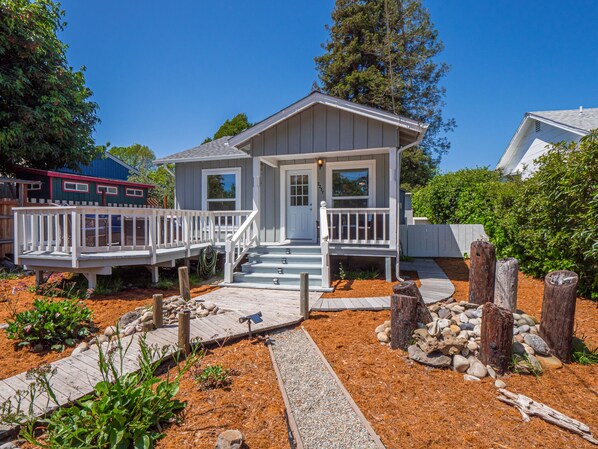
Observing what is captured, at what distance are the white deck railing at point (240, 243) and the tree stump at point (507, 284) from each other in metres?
4.62

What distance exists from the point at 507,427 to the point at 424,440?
66 cm

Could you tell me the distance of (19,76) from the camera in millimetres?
9633

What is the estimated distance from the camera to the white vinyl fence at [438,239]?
9758mm

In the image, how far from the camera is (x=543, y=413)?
7.53ft

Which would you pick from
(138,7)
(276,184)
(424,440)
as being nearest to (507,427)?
(424,440)

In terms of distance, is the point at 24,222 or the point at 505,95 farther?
the point at 505,95

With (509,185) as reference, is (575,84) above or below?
above

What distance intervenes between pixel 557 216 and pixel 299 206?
5445mm

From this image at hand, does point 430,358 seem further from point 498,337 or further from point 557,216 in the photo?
point 557,216

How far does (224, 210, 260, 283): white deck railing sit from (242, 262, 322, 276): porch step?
355 mm

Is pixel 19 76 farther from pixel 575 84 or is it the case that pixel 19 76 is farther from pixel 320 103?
pixel 575 84

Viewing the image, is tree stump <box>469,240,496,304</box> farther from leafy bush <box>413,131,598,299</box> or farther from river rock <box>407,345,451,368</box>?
river rock <box>407,345,451,368</box>

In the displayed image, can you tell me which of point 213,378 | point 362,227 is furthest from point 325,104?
point 213,378

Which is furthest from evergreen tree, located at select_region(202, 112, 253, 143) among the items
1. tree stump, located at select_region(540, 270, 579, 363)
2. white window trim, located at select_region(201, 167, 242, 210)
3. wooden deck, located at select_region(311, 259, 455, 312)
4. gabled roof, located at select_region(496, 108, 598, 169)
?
tree stump, located at select_region(540, 270, 579, 363)
